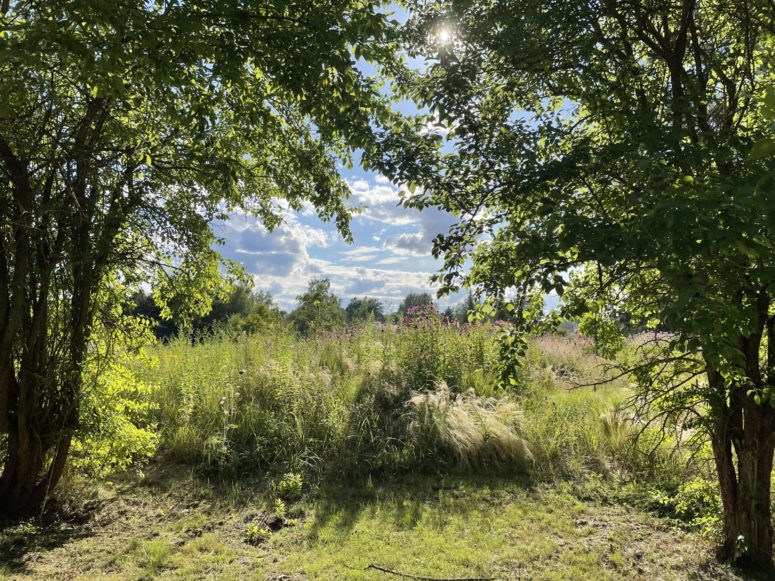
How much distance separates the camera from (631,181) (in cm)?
253

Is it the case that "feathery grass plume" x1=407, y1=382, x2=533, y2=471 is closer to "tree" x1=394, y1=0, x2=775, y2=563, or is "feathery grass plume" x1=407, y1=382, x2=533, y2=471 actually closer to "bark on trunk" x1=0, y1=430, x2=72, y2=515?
"tree" x1=394, y1=0, x2=775, y2=563

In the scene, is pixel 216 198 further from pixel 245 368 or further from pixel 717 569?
pixel 717 569

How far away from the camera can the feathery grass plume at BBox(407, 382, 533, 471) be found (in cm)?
525

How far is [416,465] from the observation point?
5.26m

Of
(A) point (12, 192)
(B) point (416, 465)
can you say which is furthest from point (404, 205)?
(B) point (416, 465)

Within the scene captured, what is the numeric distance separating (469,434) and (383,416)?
1.24 metres

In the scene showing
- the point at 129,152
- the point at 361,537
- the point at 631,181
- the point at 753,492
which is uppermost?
the point at 129,152

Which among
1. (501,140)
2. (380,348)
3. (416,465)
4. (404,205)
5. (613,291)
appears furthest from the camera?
(380,348)

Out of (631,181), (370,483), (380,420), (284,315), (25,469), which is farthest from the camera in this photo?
(284,315)

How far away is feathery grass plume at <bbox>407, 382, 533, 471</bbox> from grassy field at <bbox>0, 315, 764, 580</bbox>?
2 centimetres

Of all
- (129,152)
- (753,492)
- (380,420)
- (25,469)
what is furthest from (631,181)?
(25,469)

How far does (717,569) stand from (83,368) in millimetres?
5301

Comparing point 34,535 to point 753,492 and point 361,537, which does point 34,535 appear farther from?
point 753,492

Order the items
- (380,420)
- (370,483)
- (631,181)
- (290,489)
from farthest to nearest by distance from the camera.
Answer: (380,420), (370,483), (290,489), (631,181)
